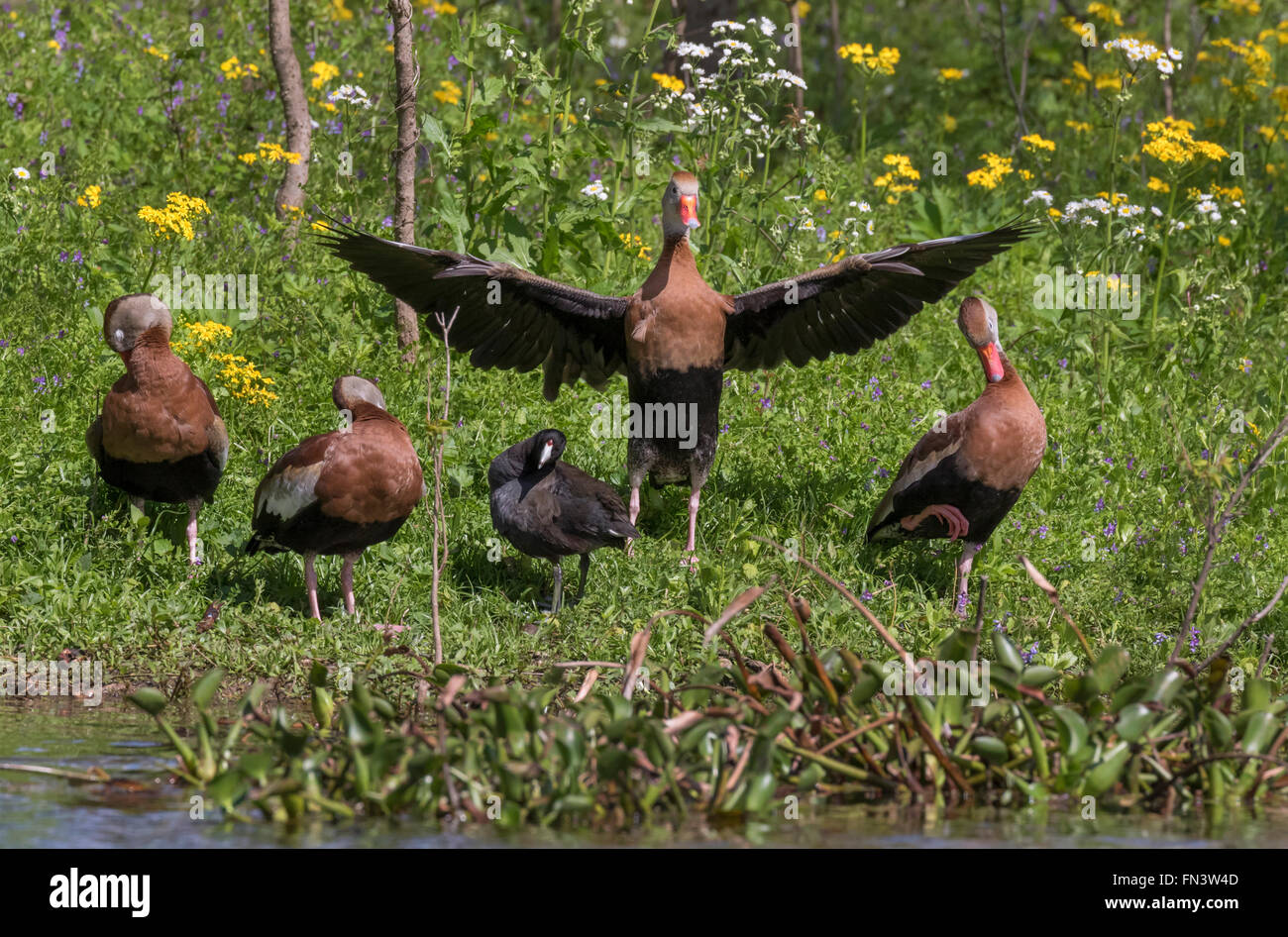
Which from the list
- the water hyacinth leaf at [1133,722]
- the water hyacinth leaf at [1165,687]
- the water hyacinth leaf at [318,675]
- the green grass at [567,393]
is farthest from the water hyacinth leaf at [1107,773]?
the water hyacinth leaf at [318,675]

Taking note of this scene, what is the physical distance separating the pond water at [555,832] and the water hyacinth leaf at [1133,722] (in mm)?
262

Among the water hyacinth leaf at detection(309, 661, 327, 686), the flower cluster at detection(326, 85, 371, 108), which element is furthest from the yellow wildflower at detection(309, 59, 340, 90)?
the water hyacinth leaf at detection(309, 661, 327, 686)

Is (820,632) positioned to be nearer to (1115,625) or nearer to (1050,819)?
(1115,625)

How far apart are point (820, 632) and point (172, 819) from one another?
299cm

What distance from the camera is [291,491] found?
261 inches

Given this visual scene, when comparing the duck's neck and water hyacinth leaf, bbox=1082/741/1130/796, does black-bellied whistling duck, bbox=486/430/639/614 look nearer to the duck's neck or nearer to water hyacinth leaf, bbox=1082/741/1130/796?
the duck's neck

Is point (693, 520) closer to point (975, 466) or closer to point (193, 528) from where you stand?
point (975, 466)

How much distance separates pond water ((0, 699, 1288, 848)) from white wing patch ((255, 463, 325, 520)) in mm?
1443

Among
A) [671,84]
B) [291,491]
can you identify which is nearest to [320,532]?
[291,491]

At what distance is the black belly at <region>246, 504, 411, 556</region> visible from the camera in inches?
261

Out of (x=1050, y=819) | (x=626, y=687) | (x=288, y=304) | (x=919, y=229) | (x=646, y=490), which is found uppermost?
(x=919, y=229)

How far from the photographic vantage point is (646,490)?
327 inches

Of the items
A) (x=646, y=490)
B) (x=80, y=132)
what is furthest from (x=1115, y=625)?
(x=80, y=132)

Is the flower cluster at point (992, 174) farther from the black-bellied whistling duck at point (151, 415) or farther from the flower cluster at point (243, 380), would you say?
the black-bellied whistling duck at point (151, 415)
